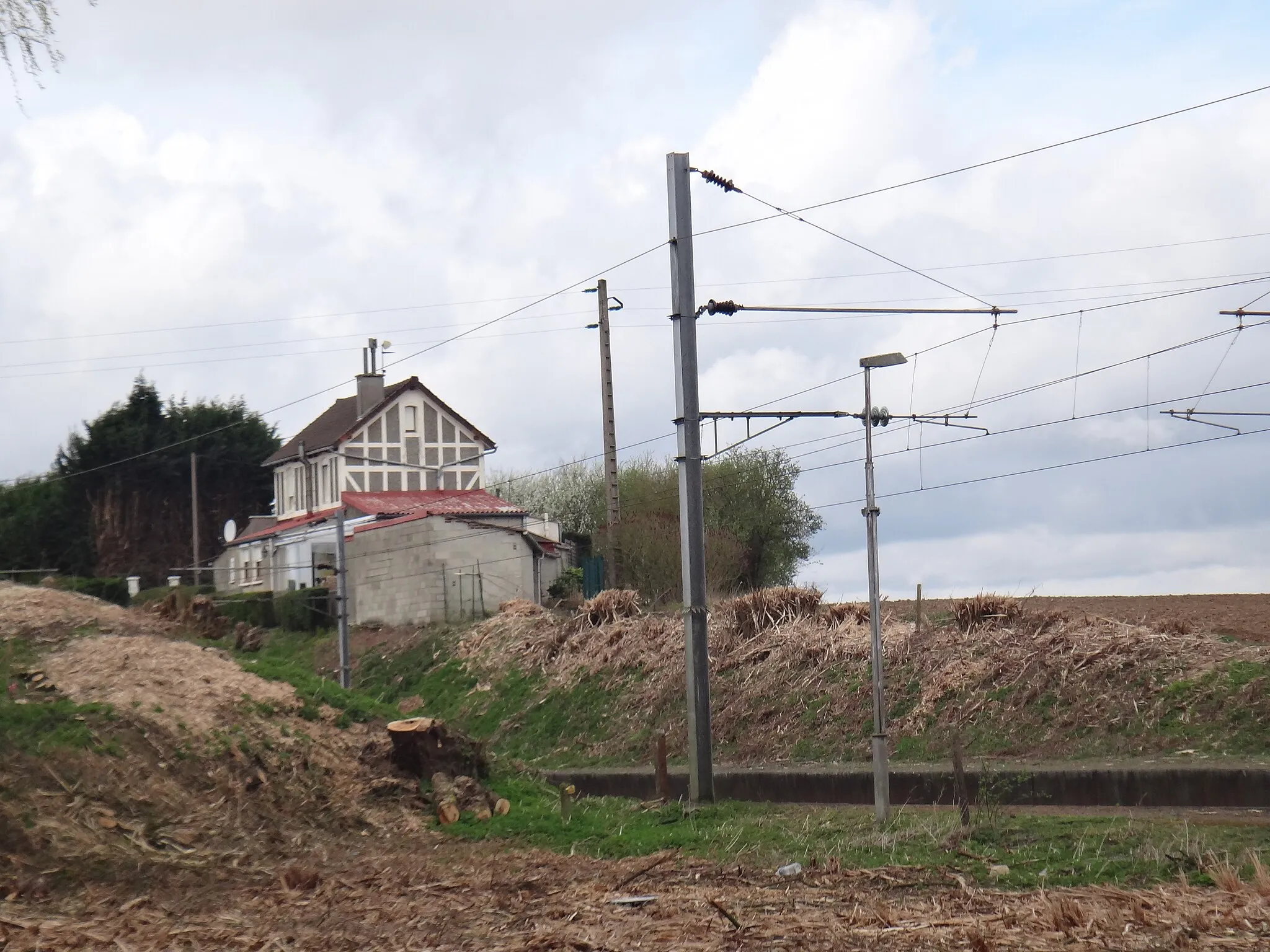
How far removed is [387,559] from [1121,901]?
36.2m

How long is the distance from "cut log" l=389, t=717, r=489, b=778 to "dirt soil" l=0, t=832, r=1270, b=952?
3315 mm

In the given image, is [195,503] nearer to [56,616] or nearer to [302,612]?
[302,612]

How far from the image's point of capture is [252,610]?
4788cm

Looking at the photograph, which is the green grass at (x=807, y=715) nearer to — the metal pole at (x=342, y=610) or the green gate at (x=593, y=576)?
the metal pole at (x=342, y=610)

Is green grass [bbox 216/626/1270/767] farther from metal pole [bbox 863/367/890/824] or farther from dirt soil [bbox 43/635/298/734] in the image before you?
metal pole [bbox 863/367/890/824]

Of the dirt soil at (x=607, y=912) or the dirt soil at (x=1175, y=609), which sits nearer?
the dirt soil at (x=607, y=912)

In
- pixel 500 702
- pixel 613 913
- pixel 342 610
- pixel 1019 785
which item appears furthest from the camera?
pixel 500 702

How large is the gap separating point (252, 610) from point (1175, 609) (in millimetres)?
30040

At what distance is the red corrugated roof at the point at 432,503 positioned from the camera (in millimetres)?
52781

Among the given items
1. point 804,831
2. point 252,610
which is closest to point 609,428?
point 252,610

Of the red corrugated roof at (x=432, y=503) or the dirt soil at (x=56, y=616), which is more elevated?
the red corrugated roof at (x=432, y=503)

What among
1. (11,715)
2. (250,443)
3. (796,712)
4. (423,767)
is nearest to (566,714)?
(796,712)

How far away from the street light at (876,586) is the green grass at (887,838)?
421mm

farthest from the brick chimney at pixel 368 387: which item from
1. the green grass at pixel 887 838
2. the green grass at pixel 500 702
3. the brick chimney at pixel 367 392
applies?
the green grass at pixel 887 838
